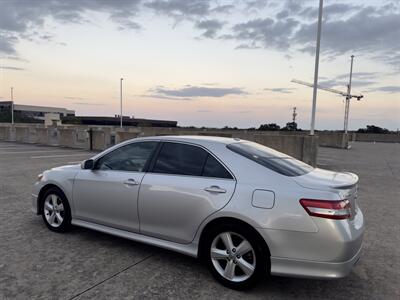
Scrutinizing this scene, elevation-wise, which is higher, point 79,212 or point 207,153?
point 207,153

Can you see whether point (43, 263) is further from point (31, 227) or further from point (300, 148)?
point (300, 148)

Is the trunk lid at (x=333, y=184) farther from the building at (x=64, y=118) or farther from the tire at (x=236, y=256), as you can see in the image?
the building at (x=64, y=118)

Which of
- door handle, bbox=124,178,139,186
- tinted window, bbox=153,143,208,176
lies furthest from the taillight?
door handle, bbox=124,178,139,186

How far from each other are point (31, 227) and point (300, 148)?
10.4 m

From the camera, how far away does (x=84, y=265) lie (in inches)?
151

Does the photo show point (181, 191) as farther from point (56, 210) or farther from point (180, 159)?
point (56, 210)

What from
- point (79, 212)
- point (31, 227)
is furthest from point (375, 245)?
point (31, 227)

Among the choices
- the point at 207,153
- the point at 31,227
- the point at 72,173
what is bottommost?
the point at 31,227

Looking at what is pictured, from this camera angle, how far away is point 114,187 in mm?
4242

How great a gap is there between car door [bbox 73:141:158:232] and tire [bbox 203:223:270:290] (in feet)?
3.50

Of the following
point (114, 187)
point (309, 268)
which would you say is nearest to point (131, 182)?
point (114, 187)

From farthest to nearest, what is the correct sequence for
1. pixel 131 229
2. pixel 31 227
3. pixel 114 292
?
pixel 31 227 → pixel 131 229 → pixel 114 292

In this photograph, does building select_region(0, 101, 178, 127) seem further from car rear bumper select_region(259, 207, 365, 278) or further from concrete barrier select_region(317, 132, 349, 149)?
car rear bumper select_region(259, 207, 365, 278)

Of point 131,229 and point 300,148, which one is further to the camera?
point 300,148
